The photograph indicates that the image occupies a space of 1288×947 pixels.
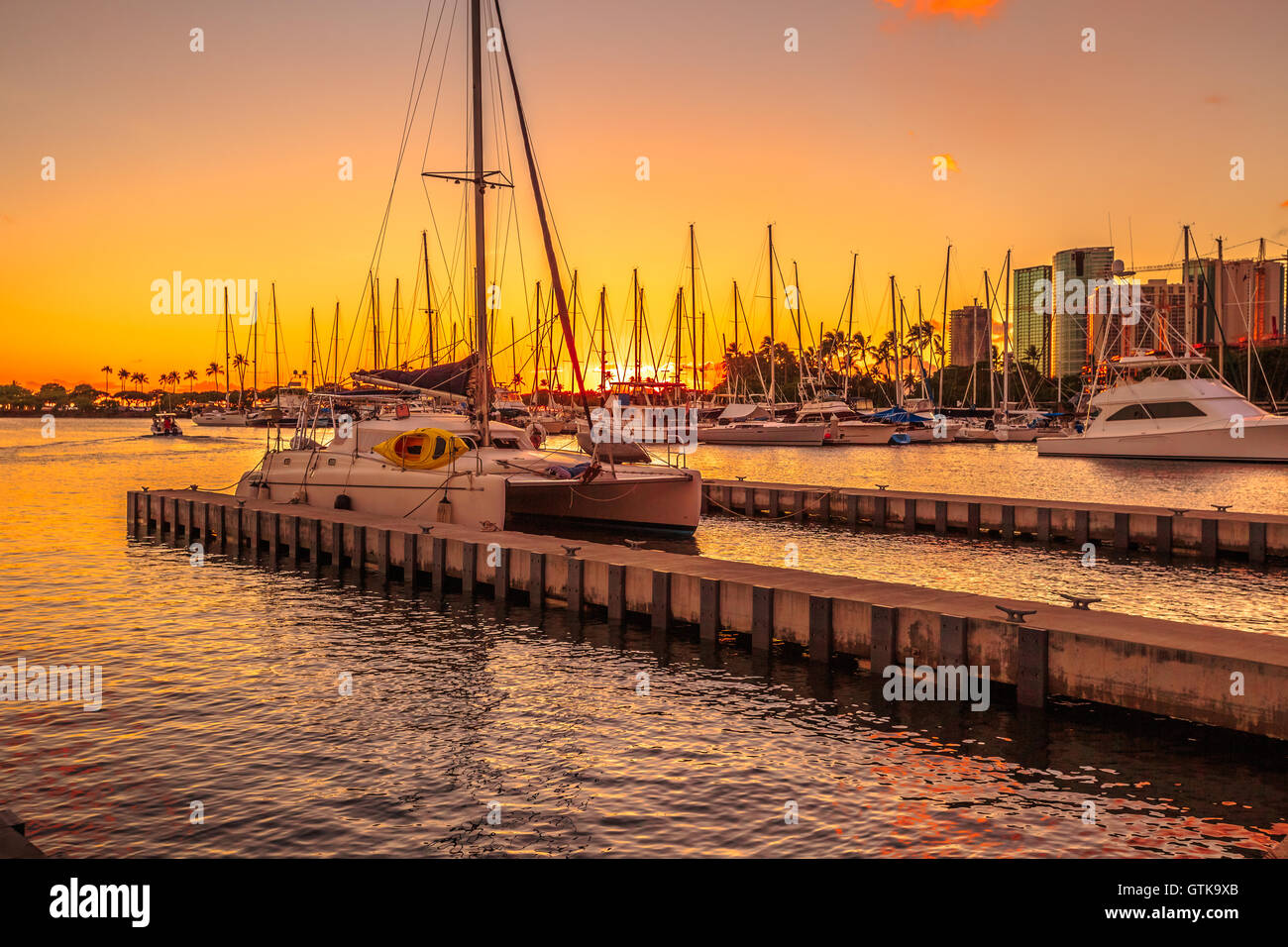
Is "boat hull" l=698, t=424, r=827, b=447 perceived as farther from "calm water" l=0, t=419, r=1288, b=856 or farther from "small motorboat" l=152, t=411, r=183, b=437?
"calm water" l=0, t=419, r=1288, b=856

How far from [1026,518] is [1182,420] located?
35669mm

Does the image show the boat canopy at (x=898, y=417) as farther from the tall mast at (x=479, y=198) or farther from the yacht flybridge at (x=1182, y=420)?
the tall mast at (x=479, y=198)

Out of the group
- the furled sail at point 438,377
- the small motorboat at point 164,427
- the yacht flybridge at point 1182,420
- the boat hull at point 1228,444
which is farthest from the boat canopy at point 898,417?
the small motorboat at point 164,427

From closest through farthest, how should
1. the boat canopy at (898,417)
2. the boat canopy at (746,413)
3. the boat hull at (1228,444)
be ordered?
the boat hull at (1228,444), the boat canopy at (898,417), the boat canopy at (746,413)

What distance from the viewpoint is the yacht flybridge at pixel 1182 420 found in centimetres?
5900

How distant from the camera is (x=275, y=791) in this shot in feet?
34.0

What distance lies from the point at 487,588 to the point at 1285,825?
48.3 ft

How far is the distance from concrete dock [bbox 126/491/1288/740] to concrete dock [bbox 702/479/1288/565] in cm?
1375

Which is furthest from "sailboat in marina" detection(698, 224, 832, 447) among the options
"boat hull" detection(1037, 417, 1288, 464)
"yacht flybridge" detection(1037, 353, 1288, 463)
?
"boat hull" detection(1037, 417, 1288, 464)

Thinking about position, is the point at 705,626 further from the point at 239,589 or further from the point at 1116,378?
the point at 1116,378

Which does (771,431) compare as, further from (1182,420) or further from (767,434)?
(1182,420)

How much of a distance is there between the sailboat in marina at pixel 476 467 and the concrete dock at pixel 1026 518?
807 centimetres

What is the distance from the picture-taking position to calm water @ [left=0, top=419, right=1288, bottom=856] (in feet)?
30.9
